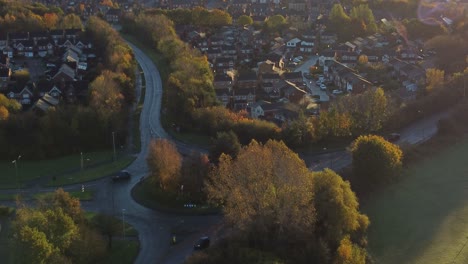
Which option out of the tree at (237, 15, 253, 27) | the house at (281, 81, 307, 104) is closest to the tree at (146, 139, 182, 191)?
the house at (281, 81, 307, 104)

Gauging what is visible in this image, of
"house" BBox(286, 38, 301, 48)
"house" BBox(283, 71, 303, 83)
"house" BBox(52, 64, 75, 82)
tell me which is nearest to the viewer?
"house" BBox(52, 64, 75, 82)

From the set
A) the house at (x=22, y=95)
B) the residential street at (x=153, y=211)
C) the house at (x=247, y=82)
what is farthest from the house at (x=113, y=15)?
the residential street at (x=153, y=211)

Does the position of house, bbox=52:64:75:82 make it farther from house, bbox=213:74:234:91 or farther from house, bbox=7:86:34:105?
house, bbox=213:74:234:91

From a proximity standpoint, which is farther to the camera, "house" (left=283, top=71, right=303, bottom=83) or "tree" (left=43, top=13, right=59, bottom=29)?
"tree" (left=43, top=13, right=59, bottom=29)

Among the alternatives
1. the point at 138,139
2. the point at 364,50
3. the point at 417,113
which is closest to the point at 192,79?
the point at 138,139

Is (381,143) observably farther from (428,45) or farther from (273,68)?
(428,45)

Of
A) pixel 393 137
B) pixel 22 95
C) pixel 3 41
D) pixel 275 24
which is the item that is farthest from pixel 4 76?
pixel 275 24
